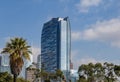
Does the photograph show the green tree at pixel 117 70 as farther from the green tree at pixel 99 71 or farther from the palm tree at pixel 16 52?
the palm tree at pixel 16 52

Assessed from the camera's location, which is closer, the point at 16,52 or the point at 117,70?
the point at 16,52

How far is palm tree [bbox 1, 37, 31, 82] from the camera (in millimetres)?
57688

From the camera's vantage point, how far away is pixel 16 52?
59.5 meters

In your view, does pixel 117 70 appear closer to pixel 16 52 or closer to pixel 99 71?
pixel 99 71

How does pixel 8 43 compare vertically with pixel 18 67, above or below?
above

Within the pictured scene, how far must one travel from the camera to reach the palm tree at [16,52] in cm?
5769

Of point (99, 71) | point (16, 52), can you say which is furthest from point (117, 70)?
point (16, 52)

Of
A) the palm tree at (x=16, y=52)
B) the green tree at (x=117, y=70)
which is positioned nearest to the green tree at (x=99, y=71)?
the green tree at (x=117, y=70)

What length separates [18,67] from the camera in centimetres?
5734

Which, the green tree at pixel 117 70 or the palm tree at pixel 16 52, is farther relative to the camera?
the green tree at pixel 117 70

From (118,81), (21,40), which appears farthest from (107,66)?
(21,40)

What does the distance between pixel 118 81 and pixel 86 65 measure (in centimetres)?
1258

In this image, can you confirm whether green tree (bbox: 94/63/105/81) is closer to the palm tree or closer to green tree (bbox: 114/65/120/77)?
green tree (bbox: 114/65/120/77)

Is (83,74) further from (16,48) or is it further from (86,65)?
(16,48)
